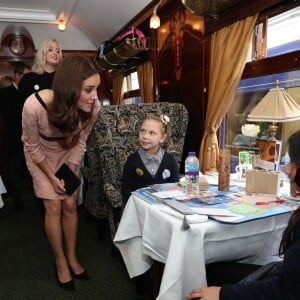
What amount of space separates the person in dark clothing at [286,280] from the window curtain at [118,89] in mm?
4738

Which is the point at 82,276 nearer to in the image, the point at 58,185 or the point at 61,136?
the point at 58,185

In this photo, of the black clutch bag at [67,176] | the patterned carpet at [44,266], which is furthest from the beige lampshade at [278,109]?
the patterned carpet at [44,266]

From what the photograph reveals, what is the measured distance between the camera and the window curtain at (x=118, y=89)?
18.1 ft

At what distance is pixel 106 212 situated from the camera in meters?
2.65

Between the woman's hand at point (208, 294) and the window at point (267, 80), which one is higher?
the window at point (267, 80)

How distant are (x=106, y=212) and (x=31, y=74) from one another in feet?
4.21

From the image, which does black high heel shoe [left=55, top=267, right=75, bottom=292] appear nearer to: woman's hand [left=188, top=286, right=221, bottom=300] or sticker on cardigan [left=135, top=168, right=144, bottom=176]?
Answer: sticker on cardigan [left=135, top=168, right=144, bottom=176]

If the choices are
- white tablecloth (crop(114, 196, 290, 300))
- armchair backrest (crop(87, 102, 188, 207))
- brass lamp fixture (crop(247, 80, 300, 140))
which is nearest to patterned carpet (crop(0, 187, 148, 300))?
armchair backrest (crop(87, 102, 188, 207))

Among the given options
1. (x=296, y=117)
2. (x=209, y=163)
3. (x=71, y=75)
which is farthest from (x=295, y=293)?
(x=209, y=163)

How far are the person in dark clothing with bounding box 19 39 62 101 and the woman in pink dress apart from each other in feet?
2.82

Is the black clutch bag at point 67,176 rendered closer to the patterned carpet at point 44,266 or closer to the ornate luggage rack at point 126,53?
the patterned carpet at point 44,266

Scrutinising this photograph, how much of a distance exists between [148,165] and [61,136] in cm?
53

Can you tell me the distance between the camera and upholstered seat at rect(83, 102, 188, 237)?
2396 mm

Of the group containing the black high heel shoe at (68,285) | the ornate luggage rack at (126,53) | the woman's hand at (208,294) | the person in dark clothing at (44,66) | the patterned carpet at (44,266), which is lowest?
the patterned carpet at (44,266)
